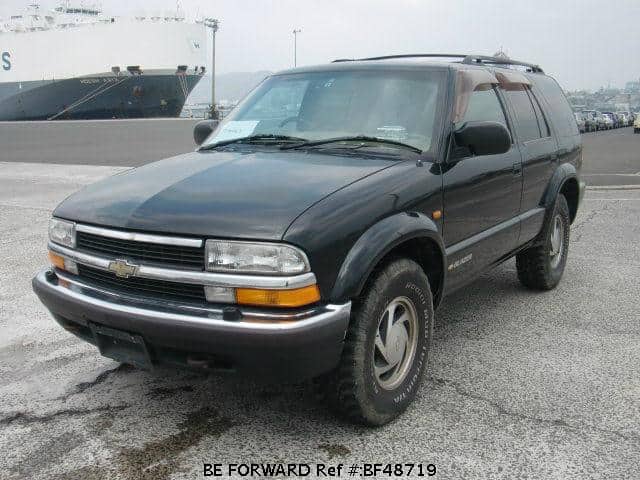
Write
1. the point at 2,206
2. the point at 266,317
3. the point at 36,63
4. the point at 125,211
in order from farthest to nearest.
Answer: the point at 36,63 → the point at 2,206 → the point at 125,211 → the point at 266,317

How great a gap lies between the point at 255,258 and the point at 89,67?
62.6 m

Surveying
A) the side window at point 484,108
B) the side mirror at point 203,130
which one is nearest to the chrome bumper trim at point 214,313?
the side window at point 484,108

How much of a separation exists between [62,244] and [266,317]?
1.28 meters

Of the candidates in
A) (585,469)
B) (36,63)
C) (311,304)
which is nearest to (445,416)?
(585,469)

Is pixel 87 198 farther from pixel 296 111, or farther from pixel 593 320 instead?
pixel 593 320

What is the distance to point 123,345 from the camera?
9.27ft

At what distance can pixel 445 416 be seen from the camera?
3.16 metres

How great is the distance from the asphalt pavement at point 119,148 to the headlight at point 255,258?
11097 millimetres

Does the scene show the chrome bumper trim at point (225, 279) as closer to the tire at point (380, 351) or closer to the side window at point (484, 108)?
the tire at point (380, 351)

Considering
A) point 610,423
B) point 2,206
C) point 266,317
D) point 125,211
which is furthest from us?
point 2,206

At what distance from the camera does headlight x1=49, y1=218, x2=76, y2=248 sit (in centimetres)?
307

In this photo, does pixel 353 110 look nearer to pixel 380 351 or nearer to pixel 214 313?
pixel 380 351

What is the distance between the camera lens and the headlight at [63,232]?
121 inches

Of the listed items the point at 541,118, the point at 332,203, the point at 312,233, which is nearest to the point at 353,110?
the point at 332,203
